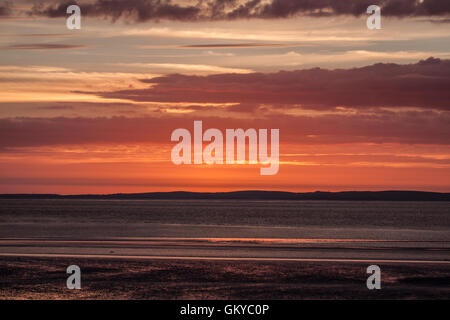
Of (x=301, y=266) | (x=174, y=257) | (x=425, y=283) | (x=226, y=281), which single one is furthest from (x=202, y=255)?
(x=425, y=283)

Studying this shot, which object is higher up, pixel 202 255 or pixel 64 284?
pixel 64 284

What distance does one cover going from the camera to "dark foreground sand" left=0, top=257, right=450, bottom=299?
2597 centimetres

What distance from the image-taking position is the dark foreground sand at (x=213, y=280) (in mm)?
25969

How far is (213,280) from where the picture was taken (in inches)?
1164
